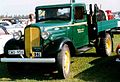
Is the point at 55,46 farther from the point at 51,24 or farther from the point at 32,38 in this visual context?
the point at 51,24

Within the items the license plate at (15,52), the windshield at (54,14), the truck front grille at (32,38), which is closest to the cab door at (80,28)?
the windshield at (54,14)

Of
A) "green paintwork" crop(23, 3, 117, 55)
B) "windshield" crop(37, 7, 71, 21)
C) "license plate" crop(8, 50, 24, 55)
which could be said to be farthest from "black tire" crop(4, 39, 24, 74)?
"windshield" crop(37, 7, 71, 21)

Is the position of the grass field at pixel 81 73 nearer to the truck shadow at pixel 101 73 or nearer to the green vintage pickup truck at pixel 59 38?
the truck shadow at pixel 101 73

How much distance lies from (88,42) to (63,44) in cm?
283

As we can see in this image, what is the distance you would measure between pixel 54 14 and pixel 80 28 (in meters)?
1.00

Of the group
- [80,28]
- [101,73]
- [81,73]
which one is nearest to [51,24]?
[80,28]

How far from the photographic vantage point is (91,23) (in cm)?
1173

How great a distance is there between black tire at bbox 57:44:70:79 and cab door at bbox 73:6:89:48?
1340 mm

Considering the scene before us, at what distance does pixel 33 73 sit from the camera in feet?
32.3

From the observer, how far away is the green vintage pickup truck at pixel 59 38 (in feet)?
28.8

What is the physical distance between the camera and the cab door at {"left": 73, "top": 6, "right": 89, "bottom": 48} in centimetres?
1047

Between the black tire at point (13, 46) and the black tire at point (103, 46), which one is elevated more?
the black tire at point (13, 46)

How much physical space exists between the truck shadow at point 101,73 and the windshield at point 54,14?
1779 millimetres

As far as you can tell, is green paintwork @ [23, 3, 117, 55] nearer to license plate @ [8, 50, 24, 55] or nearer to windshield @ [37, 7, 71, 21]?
windshield @ [37, 7, 71, 21]
